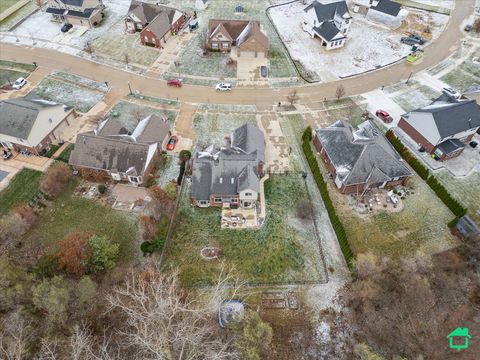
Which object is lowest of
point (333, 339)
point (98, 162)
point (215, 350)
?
point (333, 339)

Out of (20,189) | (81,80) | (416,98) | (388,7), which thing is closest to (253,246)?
(20,189)

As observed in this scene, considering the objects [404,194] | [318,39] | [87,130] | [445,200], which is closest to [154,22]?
[87,130]

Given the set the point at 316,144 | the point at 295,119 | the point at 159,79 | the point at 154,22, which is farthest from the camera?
the point at 154,22

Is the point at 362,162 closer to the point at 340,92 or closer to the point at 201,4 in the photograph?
the point at 340,92

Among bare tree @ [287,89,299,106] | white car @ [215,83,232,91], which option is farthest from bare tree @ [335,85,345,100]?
white car @ [215,83,232,91]

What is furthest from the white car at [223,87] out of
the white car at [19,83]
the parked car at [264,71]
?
the white car at [19,83]

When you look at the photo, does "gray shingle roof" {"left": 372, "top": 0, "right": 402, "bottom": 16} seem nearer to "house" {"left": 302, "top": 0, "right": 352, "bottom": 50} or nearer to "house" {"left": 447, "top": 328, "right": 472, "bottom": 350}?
"house" {"left": 302, "top": 0, "right": 352, "bottom": 50}

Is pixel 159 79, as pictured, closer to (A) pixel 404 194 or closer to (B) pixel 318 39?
(B) pixel 318 39
